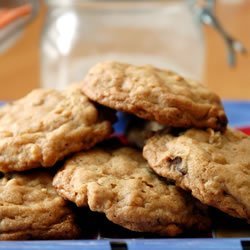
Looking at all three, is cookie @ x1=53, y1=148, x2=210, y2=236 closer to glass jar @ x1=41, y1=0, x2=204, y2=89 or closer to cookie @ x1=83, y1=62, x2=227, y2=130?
cookie @ x1=83, y1=62, x2=227, y2=130

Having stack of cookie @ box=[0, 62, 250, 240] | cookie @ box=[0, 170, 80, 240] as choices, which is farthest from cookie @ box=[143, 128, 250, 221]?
cookie @ box=[0, 170, 80, 240]

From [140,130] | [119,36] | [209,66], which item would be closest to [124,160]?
[140,130]

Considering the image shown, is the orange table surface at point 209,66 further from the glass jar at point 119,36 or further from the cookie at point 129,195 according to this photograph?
the cookie at point 129,195

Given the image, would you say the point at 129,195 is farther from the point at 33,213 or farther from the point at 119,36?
the point at 119,36

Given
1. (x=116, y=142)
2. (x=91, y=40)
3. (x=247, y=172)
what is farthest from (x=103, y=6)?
(x=247, y=172)

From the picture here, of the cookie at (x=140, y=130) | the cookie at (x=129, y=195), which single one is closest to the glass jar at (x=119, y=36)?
the cookie at (x=140, y=130)

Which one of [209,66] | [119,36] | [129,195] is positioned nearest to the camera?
[129,195]

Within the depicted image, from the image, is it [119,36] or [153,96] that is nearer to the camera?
[153,96]
